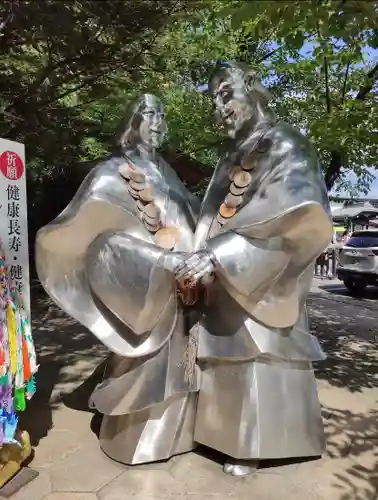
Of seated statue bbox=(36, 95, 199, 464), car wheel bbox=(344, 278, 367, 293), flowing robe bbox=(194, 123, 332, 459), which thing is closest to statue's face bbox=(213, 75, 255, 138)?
flowing robe bbox=(194, 123, 332, 459)

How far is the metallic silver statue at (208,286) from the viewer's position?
7.65 feet

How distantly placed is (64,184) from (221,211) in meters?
5.86

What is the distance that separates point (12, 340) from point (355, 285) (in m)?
9.00

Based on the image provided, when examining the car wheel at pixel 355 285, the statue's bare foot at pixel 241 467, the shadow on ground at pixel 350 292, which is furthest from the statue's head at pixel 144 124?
the car wheel at pixel 355 285

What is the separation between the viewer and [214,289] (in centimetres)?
262

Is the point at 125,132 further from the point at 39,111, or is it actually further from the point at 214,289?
the point at 39,111

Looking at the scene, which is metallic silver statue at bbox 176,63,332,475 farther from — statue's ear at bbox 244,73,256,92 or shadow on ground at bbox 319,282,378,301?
shadow on ground at bbox 319,282,378,301

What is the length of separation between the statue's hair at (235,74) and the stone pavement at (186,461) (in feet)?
6.44

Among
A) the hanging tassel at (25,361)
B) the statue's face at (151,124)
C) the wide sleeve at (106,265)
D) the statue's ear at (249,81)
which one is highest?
the statue's ear at (249,81)

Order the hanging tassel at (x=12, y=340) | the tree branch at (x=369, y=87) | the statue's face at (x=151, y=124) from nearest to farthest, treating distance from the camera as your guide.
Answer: the hanging tassel at (x=12, y=340) → the statue's face at (x=151, y=124) → the tree branch at (x=369, y=87)

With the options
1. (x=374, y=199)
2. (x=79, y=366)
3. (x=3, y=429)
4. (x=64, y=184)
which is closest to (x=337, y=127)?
(x=79, y=366)

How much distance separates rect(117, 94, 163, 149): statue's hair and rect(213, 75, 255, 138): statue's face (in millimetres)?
454

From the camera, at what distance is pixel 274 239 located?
7.61ft

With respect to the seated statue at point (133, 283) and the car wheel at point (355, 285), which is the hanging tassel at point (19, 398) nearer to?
the seated statue at point (133, 283)
